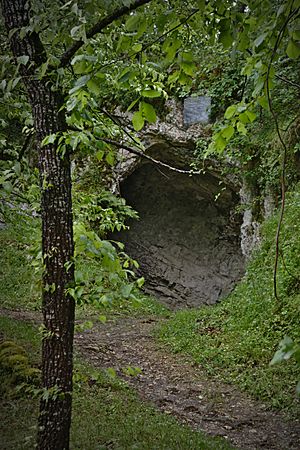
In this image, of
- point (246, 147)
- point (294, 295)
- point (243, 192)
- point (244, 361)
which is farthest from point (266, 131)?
point (244, 361)

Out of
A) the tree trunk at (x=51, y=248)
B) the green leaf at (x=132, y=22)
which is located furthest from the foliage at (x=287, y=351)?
the tree trunk at (x=51, y=248)

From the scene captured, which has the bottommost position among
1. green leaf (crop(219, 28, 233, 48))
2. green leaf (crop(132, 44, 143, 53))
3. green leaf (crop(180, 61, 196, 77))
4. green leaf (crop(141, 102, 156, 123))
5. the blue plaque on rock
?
green leaf (crop(141, 102, 156, 123))

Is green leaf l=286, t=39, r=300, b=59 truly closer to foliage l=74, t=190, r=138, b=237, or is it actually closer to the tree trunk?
the tree trunk

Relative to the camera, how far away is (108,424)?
421 centimetres

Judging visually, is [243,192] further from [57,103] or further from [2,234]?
[57,103]

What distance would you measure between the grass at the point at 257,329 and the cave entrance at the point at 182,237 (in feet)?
16.2

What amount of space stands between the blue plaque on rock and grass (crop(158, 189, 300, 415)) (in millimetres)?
4450

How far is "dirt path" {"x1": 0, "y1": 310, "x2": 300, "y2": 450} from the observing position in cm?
468

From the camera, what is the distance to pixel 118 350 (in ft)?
24.8

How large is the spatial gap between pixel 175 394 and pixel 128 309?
213 inches

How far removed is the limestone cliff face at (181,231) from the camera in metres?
13.8

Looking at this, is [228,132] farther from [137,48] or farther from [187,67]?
[137,48]

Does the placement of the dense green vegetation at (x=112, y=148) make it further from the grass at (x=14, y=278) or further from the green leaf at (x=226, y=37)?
the grass at (x=14, y=278)

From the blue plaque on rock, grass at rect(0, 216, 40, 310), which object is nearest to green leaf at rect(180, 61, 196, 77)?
grass at rect(0, 216, 40, 310)
